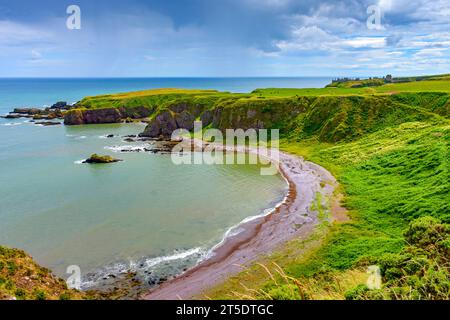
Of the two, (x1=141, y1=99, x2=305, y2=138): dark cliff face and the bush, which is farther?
(x1=141, y1=99, x2=305, y2=138): dark cliff face

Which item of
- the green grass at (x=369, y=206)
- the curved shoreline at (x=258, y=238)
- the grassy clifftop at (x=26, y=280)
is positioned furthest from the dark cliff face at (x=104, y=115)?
the grassy clifftop at (x=26, y=280)

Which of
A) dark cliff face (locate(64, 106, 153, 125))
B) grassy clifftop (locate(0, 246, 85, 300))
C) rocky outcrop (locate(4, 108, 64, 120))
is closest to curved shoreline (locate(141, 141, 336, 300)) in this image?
grassy clifftop (locate(0, 246, 85, 300))

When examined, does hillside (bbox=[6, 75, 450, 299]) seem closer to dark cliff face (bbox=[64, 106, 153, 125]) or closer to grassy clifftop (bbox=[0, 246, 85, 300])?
grassy clifftop (bbox=[0, 246, 85, 300])

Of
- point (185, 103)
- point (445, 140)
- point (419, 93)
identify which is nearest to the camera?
point (445, 140)

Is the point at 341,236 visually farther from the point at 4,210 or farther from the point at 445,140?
the point at 4,210

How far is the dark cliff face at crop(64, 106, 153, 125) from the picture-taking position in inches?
4774

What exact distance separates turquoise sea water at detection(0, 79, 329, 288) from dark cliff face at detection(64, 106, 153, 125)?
1906 inches

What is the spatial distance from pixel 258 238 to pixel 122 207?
58.7ft

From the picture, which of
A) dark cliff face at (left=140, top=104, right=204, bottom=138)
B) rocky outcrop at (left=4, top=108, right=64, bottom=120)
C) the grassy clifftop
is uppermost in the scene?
rocky outcrop at (left=4, top=108, right=64, bottom=120)

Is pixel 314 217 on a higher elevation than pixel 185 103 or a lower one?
lower

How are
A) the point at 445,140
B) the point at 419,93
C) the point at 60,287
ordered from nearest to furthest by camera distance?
the point at 60,287 → the point at 445,140 → the point at 419,93

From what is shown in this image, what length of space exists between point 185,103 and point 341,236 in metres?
87.3
